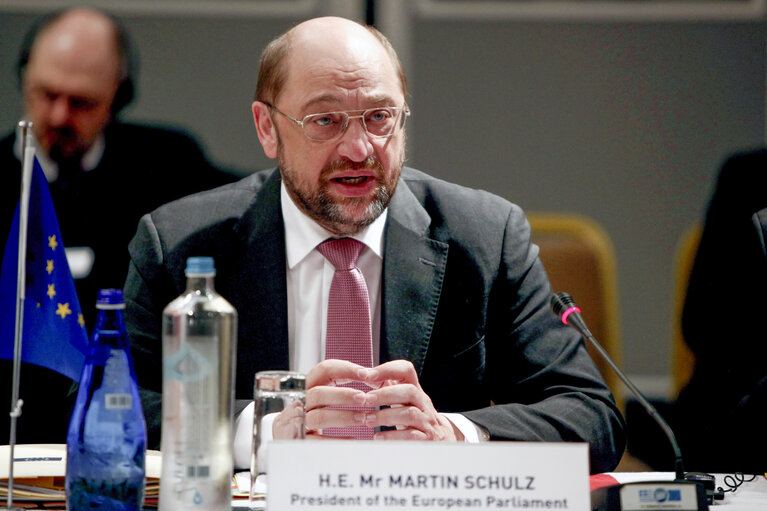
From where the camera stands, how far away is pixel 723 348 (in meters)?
2.17

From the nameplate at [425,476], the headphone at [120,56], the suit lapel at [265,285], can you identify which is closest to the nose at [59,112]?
the headphone at [120,56]

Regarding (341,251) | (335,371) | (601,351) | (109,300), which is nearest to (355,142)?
(341,251)

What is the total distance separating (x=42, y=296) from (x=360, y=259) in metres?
0.83

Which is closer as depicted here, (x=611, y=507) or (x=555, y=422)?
(x=611, y=507)

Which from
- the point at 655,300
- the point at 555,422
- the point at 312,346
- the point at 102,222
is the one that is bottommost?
the point at 555,422

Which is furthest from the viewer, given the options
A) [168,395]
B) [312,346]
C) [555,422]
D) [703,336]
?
[703,336]

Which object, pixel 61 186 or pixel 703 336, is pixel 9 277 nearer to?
pixel 703 336

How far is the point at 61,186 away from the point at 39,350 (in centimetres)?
228

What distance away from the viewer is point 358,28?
2070mm

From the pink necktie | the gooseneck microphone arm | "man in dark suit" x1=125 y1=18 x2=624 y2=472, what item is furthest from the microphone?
the pink necktie

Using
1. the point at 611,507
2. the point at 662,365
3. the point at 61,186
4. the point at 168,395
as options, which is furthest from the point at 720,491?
the point at 61,186

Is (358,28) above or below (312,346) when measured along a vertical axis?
above

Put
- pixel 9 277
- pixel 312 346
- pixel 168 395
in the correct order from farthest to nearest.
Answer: pixel 312 346 → pixel 9 277 → pixel 168 395

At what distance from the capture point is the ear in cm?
215
